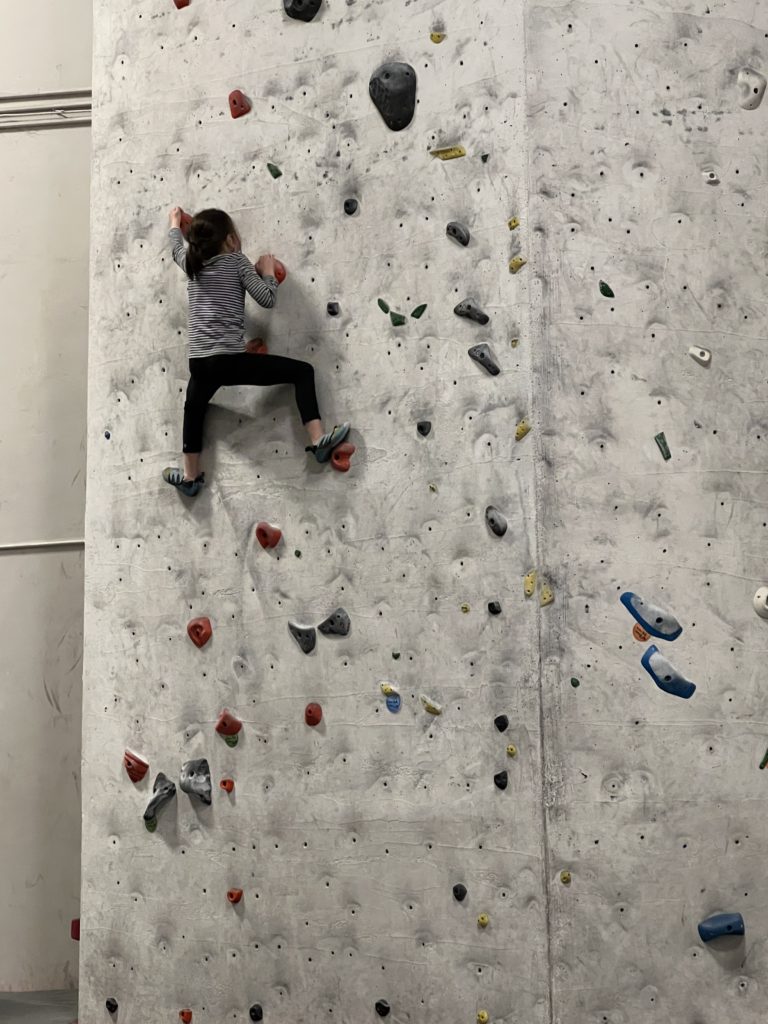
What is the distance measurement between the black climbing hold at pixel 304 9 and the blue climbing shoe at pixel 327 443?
1.40 meters

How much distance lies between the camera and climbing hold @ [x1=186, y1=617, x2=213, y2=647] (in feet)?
11.5

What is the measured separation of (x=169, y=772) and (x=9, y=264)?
2.17 m

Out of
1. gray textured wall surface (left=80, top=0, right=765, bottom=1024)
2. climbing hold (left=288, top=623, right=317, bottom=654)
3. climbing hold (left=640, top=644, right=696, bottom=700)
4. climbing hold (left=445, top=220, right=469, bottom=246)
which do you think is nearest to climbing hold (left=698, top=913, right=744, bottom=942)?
gray textured wall surface (left=80, top=0, right=765, bottom=1024)

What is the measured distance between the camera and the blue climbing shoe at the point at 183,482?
3539mm

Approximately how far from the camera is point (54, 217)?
4.25 meters

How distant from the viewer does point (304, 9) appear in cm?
356

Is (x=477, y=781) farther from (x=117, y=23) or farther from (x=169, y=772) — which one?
(x=117, y=23)

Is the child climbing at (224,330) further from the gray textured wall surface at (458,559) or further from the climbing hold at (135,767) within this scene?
the climbing hold at (135,767)

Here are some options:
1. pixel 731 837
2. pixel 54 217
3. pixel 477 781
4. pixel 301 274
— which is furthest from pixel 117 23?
pixel 731 837

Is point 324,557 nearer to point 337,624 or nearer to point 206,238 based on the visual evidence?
point 337,624

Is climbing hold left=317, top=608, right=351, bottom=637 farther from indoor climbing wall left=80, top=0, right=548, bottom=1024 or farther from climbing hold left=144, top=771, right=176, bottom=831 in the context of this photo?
climbing hold left=144, top=771, right=176, bottom=831

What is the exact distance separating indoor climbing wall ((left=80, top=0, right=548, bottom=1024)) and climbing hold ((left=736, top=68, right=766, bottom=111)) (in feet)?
2.27

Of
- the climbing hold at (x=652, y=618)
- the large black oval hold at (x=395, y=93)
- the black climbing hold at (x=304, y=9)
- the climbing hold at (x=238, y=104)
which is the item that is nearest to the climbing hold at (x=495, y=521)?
the climbing hold at (x=652, y=618)

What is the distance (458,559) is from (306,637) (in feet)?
1.83
